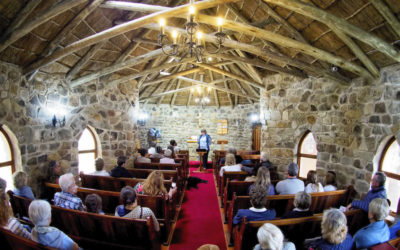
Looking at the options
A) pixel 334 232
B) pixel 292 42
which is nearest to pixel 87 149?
pixel 292 42

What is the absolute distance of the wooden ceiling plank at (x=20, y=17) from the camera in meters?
2.94

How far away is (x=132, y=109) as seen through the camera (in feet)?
24.0

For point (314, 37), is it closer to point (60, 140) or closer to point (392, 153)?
point (392, 153)

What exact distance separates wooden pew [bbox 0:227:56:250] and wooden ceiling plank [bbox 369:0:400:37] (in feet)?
15.1

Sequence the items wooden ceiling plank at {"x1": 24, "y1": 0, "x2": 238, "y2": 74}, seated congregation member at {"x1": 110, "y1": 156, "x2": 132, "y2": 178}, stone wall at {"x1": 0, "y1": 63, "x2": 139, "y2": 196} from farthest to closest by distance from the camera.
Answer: seated congregation member at {"x1": 110, "y1": 156, "x2": 132, "y2": 178}
stone wall at {"x1": 0, "y1": 63, "x2": 139, "y2": 196}
wooden ceiling plank at {"x1": 24, "y1": 0, "x2": 238, "y2": 74}

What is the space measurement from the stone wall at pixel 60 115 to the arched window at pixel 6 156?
0.57 feet

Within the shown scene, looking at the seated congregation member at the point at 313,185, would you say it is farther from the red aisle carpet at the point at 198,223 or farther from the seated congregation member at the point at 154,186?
the seated congregation member at the point at 154,186

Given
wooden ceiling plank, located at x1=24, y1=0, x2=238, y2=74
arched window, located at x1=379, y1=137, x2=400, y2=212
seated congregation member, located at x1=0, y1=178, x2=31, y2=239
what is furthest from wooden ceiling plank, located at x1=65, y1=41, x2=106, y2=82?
arched window, located at x1=379, y1=137, x2=400, y2=212

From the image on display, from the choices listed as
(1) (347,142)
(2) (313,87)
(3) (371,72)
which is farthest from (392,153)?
(2) (313,87)

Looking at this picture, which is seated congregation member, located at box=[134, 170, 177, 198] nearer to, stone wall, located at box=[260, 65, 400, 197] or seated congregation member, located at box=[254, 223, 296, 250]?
seated congregation member, located at box=[254, 223, 296, 250]

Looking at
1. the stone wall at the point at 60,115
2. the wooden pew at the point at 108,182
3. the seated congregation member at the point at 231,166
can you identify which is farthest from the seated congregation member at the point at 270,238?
the stone wall at the point at 60,115

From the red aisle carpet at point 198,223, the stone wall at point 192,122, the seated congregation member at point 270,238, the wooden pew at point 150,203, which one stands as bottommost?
the red aisle carpet at point 198,223

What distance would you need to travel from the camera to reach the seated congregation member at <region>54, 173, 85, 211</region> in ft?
9.07

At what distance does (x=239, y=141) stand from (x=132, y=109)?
701 cm
